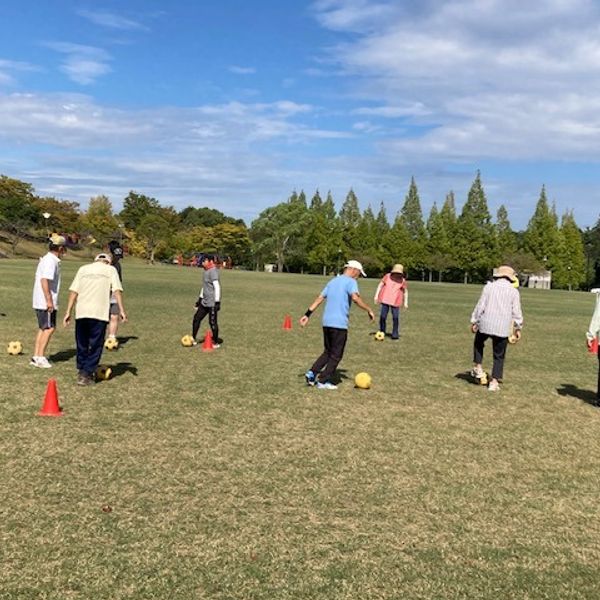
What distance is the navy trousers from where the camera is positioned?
9.07m

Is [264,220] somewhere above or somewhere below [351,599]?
above

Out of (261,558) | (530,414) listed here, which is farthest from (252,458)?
(530,414)

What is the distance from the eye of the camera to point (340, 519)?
4.95 metres

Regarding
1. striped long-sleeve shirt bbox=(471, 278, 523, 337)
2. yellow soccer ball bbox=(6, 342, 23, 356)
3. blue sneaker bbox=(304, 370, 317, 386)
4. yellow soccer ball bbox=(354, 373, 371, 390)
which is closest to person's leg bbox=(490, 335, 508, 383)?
striped long-sleeve shirt bbox=(471, 278, 523, 337)

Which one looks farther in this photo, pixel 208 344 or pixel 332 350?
pixel 208 344

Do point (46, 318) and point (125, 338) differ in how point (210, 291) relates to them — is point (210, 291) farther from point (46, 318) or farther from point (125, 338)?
point (46, 318)

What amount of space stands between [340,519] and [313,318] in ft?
54.0

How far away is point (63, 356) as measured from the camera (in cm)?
1167

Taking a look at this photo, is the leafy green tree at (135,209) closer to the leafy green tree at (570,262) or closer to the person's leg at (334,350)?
the leafy green tree at (570,262)

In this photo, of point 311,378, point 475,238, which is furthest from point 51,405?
point 475,238

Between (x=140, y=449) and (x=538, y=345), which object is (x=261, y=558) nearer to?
(x=140, y=449)

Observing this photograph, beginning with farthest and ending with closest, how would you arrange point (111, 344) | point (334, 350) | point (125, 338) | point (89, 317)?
1. point (125, 338)
2. point (111, 344)
3. point (334, 350)
4. point (89, 317)

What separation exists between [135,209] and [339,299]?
12317 centimetres

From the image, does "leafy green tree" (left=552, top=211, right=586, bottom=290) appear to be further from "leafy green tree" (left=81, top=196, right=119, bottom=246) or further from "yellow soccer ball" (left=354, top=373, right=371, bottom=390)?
"yellow soccer ball" (left=354, top=373, right=371, bottom=390)
